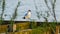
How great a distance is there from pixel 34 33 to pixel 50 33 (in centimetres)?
85

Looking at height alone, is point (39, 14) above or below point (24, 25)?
above

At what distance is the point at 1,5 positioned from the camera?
173 centimetres

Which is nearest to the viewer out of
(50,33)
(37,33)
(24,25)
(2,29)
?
(37,33)

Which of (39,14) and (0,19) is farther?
(39,14)

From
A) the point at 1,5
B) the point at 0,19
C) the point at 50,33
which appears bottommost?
the point at 50,33

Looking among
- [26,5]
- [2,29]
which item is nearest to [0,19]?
[2,29]

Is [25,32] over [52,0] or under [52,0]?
under

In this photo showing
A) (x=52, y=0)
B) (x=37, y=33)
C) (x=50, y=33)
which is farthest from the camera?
(x=50, y=33)

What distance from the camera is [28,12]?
6887 millimetres

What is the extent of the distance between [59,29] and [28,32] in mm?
571

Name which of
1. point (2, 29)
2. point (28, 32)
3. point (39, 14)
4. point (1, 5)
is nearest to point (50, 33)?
point (28, 32)

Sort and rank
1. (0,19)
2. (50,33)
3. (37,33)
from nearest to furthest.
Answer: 1. (0,19)
2. (37,33)
3. (50,33)

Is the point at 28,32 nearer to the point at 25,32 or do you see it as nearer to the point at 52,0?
the point at 25,32

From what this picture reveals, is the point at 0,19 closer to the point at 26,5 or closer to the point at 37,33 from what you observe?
the point at 37,33
